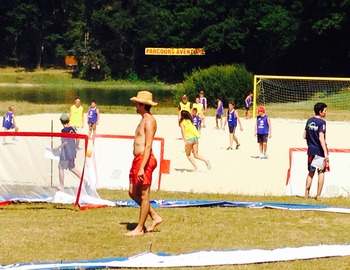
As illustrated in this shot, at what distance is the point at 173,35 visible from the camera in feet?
283

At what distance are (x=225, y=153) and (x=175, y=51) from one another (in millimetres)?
61291

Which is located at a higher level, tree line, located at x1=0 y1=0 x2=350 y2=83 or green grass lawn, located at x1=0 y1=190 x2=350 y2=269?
tree line, located at x1=0 y1=0 x2=350 y2=83

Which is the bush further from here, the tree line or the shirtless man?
the shirtless man

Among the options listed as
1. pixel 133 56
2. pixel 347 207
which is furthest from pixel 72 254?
pixel 133 56

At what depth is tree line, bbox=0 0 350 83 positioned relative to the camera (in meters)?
69.8

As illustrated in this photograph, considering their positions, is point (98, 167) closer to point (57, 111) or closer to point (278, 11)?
point (57, 111)

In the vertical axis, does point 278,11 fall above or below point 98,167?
above

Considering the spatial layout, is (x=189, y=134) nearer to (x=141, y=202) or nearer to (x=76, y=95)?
(x=141, y=202)

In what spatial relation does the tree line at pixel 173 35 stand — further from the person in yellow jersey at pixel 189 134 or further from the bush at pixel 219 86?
the person in yellow jersey at pixel 189 134

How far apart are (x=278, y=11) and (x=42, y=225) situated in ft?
214

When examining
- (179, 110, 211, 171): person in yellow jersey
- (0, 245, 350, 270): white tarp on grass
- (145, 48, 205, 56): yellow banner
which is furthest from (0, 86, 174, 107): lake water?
(0, 245, 350, 270): white tarp on grass

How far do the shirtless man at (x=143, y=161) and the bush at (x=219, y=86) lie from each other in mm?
39889

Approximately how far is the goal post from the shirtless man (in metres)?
32.0

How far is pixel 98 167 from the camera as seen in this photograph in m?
15.1
